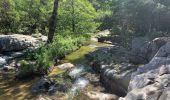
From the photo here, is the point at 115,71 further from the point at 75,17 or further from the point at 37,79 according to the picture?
the point at 75,17

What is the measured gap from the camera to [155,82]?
8.42 meters

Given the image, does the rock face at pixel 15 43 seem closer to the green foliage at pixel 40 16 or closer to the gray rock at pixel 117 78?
the green foliage at pixel 40 16

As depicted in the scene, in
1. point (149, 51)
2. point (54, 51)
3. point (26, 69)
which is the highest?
point (149, 51)

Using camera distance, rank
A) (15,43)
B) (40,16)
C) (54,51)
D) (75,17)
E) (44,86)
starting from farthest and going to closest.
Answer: (40,16) < (75,17) < (15,43) < (54,51) < (44,86)

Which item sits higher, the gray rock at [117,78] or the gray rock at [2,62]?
the gray rock at [117,78]

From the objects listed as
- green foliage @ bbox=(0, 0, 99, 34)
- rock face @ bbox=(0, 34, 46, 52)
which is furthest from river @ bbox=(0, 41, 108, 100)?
green foliage @ bbox=(0, 0, 99, 34)

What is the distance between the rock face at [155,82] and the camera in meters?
7.56

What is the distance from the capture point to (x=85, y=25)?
1213 inches

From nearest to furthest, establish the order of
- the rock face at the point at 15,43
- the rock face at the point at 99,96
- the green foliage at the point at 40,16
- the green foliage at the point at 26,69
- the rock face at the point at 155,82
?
1. the rock face at the point at 155,82
2. the rock face at the point at 99,96
3. the green foliage at the point at 26,69
4. the rock face at the point at 15,43
5. the green foliage at the point at 40,16

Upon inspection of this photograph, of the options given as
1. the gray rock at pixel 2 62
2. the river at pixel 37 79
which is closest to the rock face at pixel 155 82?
the river at pixel 37 79

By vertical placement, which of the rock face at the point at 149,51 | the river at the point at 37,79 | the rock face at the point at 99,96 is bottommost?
the river at the point at 37,79

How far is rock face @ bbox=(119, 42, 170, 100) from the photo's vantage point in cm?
756

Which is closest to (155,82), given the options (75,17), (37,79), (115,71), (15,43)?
(115,71)

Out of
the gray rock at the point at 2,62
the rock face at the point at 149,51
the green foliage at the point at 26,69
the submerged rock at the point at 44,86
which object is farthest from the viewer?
the gray rock at the point at 2,62
